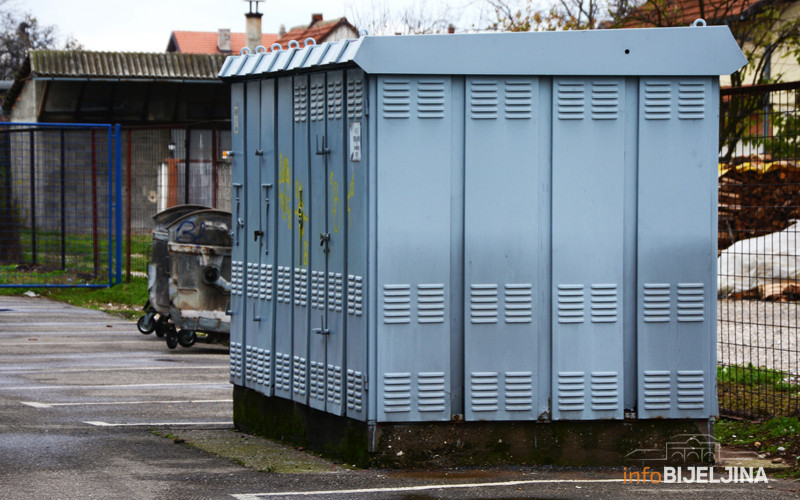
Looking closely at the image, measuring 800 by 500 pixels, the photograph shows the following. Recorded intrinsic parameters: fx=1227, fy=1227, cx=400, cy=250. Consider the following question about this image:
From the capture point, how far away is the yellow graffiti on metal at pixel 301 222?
8.62m

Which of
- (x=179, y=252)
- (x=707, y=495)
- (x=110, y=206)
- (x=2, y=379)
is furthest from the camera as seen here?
(x=110, y=206)

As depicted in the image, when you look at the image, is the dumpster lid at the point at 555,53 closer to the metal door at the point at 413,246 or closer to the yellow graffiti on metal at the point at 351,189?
the metal door at the point at 413,246

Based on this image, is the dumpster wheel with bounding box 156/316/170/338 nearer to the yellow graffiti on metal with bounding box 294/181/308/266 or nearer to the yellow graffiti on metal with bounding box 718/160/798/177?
the yellow graffiti on metal with bounding box 294/181/308/266

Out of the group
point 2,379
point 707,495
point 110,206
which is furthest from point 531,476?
point 110,206

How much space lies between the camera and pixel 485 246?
25.6 feet

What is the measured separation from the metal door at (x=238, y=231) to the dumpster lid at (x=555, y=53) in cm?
185

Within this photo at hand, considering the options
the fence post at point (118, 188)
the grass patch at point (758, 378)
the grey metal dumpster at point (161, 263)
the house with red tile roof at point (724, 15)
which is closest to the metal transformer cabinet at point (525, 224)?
the grass patch at point (758, 378)

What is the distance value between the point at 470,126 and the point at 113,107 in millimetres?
30096

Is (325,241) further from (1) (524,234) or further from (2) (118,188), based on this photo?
(2) (118,188)

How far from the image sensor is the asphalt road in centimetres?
718

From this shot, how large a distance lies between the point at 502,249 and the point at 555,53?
1.29 metres

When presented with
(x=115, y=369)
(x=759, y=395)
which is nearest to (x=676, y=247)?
(x=759, y=395)

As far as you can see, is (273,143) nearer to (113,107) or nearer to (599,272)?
(599,272)

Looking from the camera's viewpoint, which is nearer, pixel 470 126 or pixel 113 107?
pixel 470 126
